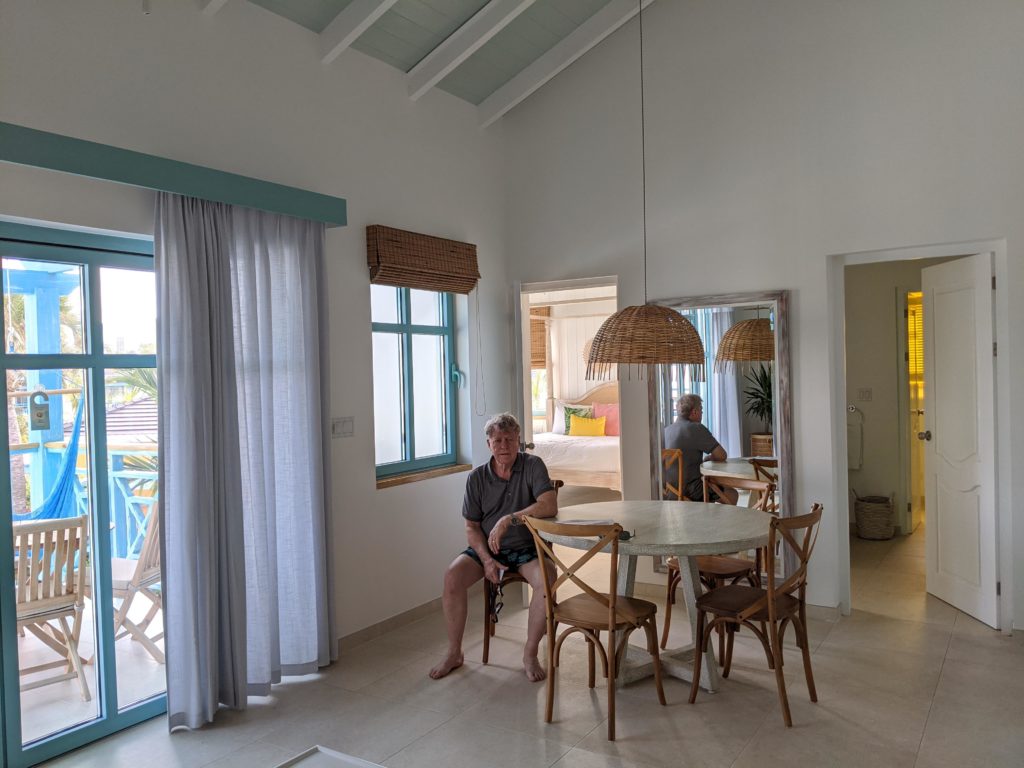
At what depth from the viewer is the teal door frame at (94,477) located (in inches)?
108

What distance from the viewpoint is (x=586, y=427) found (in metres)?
8.27

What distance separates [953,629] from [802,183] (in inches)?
98.4

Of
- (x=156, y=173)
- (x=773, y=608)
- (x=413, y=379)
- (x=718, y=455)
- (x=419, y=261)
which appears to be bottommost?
(x=773, y=608)

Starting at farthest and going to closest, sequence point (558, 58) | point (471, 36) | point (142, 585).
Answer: point (558, 58) < point (471, 36) < point (142, 585)

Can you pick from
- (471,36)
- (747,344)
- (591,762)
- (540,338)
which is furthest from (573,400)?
(591,762)

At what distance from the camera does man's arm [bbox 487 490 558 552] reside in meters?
3.59

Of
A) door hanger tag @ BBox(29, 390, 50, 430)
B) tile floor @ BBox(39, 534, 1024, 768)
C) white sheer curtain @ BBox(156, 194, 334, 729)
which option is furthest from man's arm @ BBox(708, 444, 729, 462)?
door hanger tag @ BBox(29, 390, 50, 430)

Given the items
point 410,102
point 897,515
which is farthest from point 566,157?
point 897,515

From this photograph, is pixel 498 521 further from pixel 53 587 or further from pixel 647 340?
pixel 53 587

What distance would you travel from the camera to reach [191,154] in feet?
10.7

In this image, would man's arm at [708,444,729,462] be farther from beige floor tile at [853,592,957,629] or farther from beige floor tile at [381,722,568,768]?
beige floor tile at [381,722,568,768]

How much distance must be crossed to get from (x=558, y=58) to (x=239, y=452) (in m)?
3.15

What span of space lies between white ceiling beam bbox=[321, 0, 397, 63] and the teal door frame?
4.70 feet

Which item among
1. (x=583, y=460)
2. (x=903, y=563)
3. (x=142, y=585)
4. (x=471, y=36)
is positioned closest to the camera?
(x=142, y=585)
